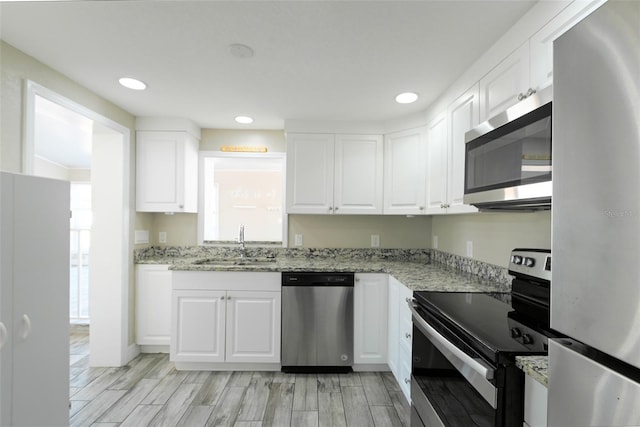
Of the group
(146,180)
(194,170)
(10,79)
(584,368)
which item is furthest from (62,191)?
(584,368)

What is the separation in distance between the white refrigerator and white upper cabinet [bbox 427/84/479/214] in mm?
2184

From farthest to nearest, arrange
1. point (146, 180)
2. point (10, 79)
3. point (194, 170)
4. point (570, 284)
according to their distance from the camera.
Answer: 1. point (194, 170)
2. point (146, 180)
3. point (10, 79)
4. point (570, 284)

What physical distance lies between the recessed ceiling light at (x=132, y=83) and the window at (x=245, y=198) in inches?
47.0

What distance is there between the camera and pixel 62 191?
1429mm

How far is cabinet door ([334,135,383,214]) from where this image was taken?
2932mm

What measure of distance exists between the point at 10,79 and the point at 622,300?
2.75m

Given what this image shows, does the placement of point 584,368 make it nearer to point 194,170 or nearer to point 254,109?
point 254,109

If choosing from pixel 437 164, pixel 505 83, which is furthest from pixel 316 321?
pixel 505 83

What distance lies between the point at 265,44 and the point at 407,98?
1.23m

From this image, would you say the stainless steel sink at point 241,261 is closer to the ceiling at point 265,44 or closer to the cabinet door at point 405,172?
the cabinet door at point 405,172

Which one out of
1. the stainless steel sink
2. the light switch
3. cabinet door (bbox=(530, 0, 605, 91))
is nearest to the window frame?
the stainless steel sink

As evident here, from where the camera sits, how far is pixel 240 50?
1688mm

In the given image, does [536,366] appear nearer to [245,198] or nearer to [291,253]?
[291,253]

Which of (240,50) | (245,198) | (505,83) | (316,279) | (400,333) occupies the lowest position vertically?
(400,333)
